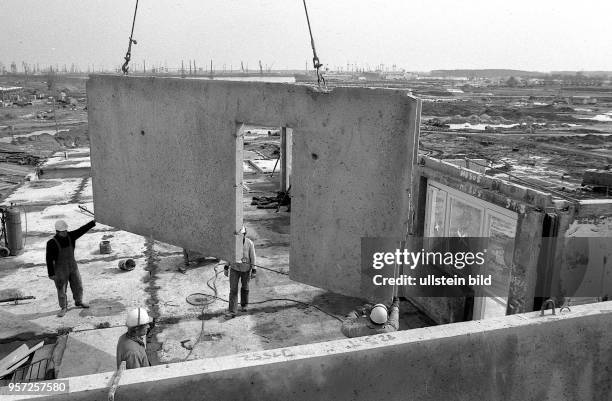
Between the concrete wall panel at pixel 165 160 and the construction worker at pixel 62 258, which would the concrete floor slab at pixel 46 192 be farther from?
the concrete wall panel at pixel 165 160

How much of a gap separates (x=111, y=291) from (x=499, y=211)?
6.41 m

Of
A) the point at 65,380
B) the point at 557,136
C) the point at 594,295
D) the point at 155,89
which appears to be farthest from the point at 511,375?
the point at 557,136

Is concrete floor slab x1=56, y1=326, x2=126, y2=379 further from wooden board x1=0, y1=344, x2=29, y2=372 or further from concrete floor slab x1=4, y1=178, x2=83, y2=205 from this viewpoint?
concrete floor slab x1=4, y1=178, x2=83, y2=205

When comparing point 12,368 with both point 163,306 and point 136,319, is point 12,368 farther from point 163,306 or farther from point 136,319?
point 163,306

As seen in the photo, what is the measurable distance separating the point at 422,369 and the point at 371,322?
5.93ft

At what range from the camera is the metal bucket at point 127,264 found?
9414 millimetres

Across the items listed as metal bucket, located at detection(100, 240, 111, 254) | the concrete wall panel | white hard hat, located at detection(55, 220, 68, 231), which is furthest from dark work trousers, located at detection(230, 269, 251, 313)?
metal bucket, located at detection(100, 240, 111, 254)

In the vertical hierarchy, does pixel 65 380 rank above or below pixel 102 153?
below

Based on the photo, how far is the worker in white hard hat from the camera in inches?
176

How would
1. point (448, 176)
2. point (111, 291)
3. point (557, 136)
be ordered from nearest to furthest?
1. point (448, 176)
2. point (111, 291)
3. point (557, 136)

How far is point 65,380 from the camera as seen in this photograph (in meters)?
2.91

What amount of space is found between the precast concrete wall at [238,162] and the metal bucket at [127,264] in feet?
6.64

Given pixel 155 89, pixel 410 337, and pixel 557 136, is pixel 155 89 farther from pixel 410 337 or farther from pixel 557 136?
pixel 557 136

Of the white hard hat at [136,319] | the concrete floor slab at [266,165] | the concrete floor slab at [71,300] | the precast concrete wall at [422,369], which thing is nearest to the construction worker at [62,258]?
the concrete floor slab at [71,300]
